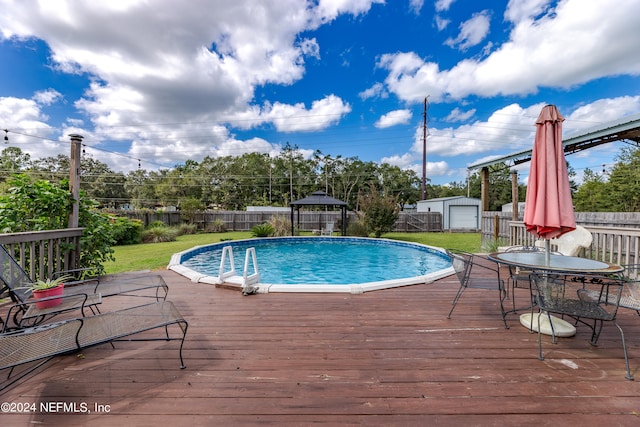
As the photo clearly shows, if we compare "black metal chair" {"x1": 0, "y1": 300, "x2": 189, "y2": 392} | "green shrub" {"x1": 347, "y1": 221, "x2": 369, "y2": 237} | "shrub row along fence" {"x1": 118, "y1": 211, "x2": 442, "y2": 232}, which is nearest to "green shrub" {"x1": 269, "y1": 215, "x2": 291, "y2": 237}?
"green shrub" {"x1": 347, "y1": 221, "x2": 369, "y2": 237}

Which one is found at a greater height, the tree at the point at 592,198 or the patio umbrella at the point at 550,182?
the tree at the point at 592,198

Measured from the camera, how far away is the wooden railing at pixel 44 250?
133 inches

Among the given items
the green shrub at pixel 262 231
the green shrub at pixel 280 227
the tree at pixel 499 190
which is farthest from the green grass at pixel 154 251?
the tree at pixel 499 190

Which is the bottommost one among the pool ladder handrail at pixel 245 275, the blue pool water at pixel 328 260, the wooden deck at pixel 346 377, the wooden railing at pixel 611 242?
the blue pool water at pixel 328 260

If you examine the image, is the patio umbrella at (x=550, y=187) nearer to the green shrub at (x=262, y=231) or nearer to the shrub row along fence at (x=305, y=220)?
the green shrub at (x=262, y=231)

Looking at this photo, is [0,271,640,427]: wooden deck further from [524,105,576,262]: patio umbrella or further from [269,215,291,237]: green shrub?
[269,215,291,237]: green shrub

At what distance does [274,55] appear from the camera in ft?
37.7

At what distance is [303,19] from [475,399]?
39.1 feet

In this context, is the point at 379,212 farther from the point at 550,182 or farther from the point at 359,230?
the point at 550,182

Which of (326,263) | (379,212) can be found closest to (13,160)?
(326,263)

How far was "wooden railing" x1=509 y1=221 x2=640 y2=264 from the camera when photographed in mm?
4293

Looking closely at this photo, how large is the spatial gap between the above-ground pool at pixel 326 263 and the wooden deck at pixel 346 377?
4.91ft

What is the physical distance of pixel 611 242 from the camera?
4.39 metres

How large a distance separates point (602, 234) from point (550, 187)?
4.02m
